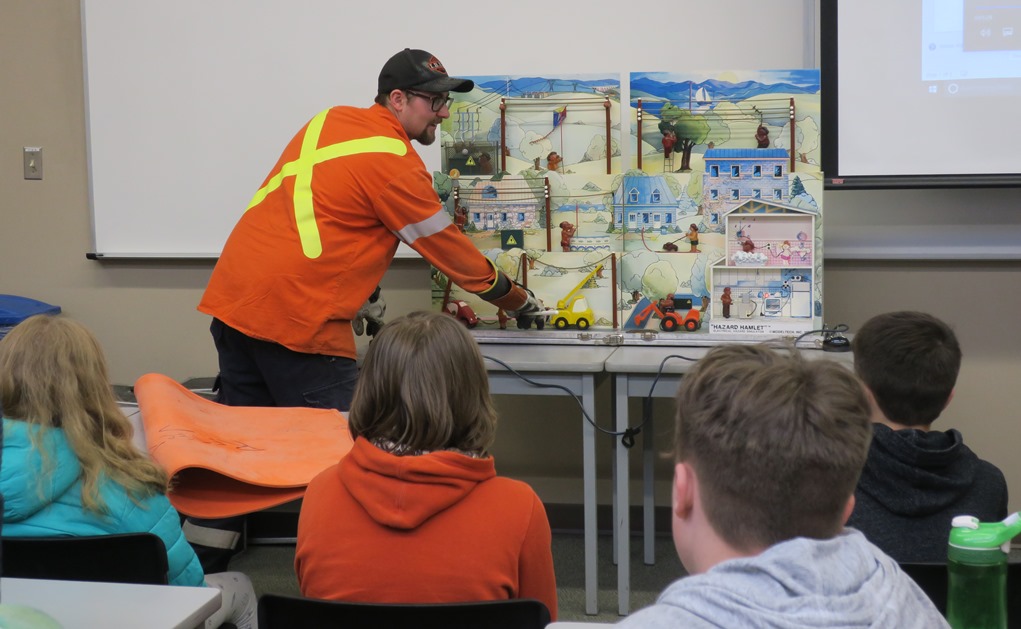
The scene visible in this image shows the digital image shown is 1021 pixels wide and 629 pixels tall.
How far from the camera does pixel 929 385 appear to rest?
5.70 ft

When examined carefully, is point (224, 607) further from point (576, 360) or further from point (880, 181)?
point (880, 181)

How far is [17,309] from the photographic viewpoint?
364 cm

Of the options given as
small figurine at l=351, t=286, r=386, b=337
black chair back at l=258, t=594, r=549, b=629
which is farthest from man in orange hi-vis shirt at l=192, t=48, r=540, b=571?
black chair back at l=258, t=594, r=549, b=629

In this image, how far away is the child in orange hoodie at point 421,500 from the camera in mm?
1381

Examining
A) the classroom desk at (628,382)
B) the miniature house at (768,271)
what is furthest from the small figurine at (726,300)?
the classroom desk at (628,382)

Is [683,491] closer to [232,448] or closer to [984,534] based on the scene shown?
[984,534]

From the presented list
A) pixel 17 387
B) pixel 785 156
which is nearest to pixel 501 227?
pixel 785 156

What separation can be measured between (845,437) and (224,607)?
160 centimetres

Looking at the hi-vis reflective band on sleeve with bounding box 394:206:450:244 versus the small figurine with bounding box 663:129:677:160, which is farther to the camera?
the small figurine with bounding box 663:129:677:160

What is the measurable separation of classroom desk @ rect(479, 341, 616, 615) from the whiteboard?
1072 mm

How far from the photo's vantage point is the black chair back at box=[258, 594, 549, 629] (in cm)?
121

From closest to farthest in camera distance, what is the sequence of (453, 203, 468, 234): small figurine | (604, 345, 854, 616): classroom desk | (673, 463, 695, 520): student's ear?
(673, 463, 695, 520): student's ear → (604, 345, 854, 616): classroom desk → (453, 203, 468, 234): small figurine

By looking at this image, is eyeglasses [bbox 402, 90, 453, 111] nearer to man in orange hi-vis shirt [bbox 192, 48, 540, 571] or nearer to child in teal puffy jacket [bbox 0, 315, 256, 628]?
man in orange hi-vis shirt [bbox 192, 48, 540, 571]

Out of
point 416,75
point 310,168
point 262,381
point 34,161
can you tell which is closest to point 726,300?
point 416,75
